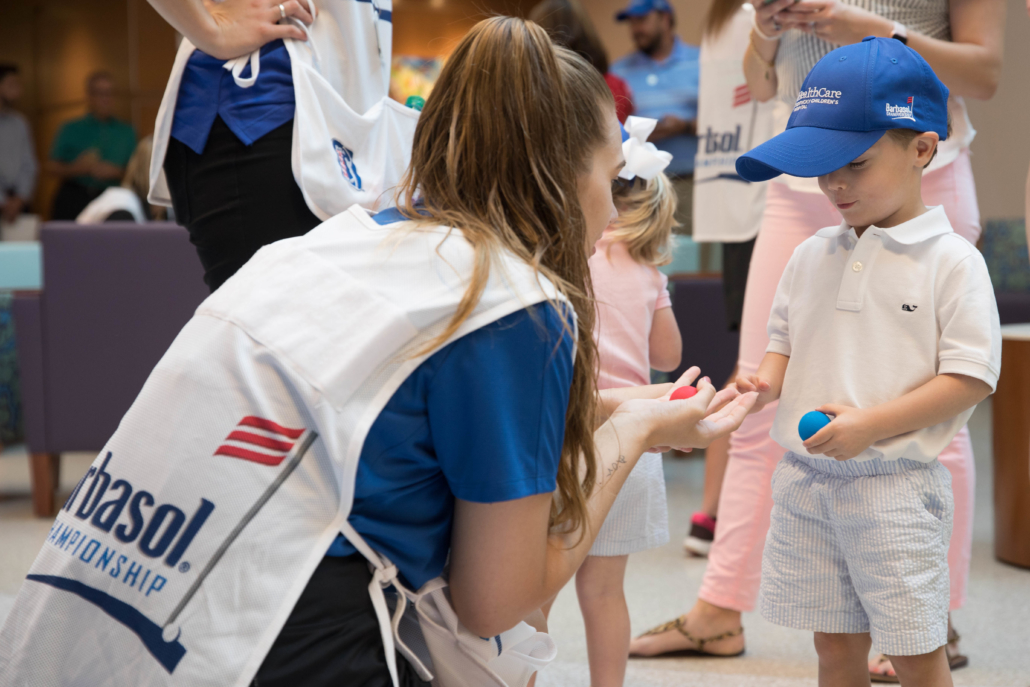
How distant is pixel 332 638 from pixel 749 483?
3.25 ft

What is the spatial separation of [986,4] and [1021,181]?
13.8 feet

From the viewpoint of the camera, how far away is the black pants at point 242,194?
4.41 feet

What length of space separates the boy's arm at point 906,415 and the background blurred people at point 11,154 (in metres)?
6.47

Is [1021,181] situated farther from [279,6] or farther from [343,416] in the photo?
[343,416]

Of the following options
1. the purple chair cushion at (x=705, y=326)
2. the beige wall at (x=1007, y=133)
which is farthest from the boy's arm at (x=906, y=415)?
the beige wall at (x=1007, y=133)

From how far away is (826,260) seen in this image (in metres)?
1.22

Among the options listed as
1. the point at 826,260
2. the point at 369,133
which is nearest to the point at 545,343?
the point at 826,260

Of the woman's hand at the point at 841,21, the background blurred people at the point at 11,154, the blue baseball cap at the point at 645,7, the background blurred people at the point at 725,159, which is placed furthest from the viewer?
the background blurred people at the point at 11,154

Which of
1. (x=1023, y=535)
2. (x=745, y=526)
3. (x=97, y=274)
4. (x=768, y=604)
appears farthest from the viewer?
(x=97, y=274)

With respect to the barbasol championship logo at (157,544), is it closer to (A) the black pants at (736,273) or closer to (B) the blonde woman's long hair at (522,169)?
(B) the blonde woman's long hair at (522,169)

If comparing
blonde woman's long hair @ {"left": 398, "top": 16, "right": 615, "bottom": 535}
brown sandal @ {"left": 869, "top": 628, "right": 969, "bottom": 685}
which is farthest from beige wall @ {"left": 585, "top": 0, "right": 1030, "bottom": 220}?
blonde woman's long hair @ {"left": 398, "top": 16, "right": 615, "bottom": 535}

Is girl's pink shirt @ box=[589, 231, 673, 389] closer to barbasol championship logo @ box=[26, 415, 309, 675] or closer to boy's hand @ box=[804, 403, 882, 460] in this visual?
boy's hand @ box=[804, 403, 882, 460]

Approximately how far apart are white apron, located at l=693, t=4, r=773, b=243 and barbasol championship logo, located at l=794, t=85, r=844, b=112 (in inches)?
41.4

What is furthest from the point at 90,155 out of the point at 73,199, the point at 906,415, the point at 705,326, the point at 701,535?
the point at 906,415
